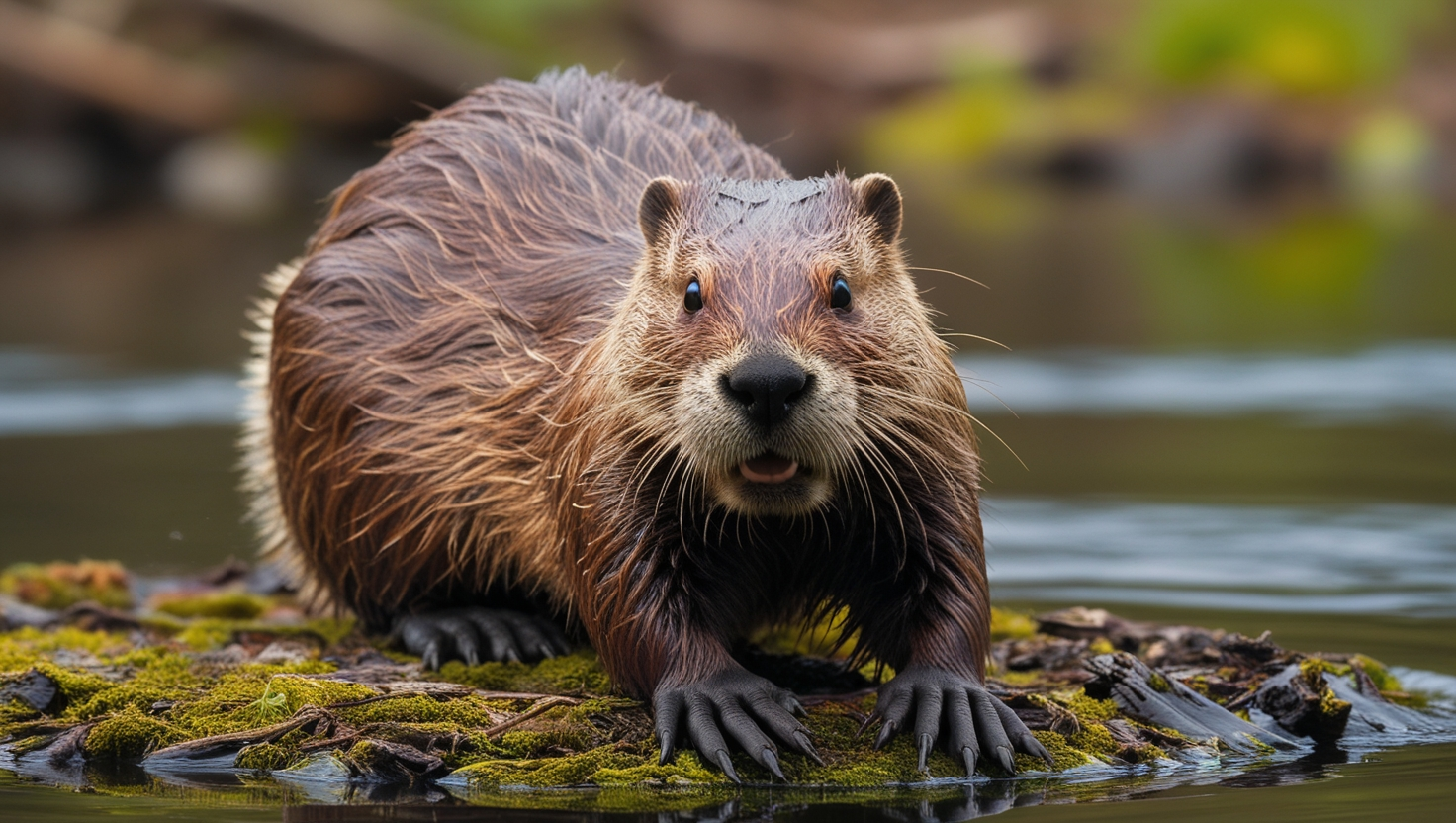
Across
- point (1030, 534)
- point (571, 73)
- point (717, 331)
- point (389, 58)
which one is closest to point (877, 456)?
point (717, 331)

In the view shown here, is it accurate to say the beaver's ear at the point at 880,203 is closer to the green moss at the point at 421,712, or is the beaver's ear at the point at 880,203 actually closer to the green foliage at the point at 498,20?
the green moss at the point at 421,712

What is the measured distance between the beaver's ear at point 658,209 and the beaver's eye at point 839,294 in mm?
554

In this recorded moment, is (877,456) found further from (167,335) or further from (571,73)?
(167,335)

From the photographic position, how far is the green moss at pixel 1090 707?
5242mm

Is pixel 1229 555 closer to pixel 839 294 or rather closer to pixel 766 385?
pixel 839 294

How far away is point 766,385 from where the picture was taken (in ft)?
14.6

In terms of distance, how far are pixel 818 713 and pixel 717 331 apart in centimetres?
112

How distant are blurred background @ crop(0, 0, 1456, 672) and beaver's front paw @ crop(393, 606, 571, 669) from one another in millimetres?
1694

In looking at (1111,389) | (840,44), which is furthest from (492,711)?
(840,44)

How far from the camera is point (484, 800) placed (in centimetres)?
465

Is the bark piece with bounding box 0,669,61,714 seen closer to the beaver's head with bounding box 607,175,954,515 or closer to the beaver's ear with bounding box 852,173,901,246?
the beaver's head with bounding box 607,175,954,515

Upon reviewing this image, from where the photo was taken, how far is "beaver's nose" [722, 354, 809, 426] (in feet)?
14.6

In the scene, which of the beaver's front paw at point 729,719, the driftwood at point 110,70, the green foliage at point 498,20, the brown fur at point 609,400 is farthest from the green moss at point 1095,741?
the green foliage at point 498,20

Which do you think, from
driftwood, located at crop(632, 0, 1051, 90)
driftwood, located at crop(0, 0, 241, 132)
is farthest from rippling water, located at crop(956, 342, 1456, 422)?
driftwood, located at crop(632, 0, 1051, 90)
